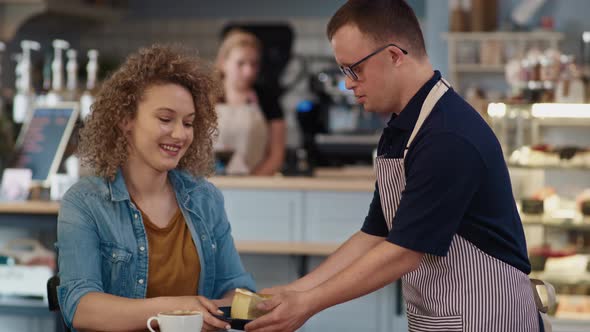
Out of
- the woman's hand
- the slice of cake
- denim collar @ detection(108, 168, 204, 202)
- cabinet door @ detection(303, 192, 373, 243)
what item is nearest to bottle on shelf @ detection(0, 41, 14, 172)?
cabinet door @ detection(303, 192, 373, 243)

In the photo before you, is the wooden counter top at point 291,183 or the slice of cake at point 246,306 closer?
the slice of cake at point 246,306

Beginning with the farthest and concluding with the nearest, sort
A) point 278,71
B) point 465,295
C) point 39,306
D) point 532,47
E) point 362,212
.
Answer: point 278,71 → point 532,47 → point 362,212 → point 39,306 → point 465,295

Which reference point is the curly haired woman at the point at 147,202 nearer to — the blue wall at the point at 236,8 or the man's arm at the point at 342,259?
the man's arm at the point at 342,259

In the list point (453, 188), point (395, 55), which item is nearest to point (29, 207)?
point (395, 55)

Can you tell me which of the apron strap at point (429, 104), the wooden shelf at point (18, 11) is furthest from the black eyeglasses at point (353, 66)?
the wooden shelf at point (18, 11)

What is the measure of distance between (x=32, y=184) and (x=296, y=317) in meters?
2.94

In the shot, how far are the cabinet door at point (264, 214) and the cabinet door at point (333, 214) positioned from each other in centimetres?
6

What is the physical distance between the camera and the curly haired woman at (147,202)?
231 centimetres

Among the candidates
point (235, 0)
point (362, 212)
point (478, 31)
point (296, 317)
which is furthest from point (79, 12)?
point (296, 317)

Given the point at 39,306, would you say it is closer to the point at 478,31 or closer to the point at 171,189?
the point at 171,189

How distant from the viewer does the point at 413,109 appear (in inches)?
82.7

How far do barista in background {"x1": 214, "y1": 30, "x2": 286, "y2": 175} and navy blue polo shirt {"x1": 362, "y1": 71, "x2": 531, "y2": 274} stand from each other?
3.41 m

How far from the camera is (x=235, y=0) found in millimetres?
8789

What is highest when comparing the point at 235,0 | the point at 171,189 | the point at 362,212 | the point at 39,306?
the point at 235,0
